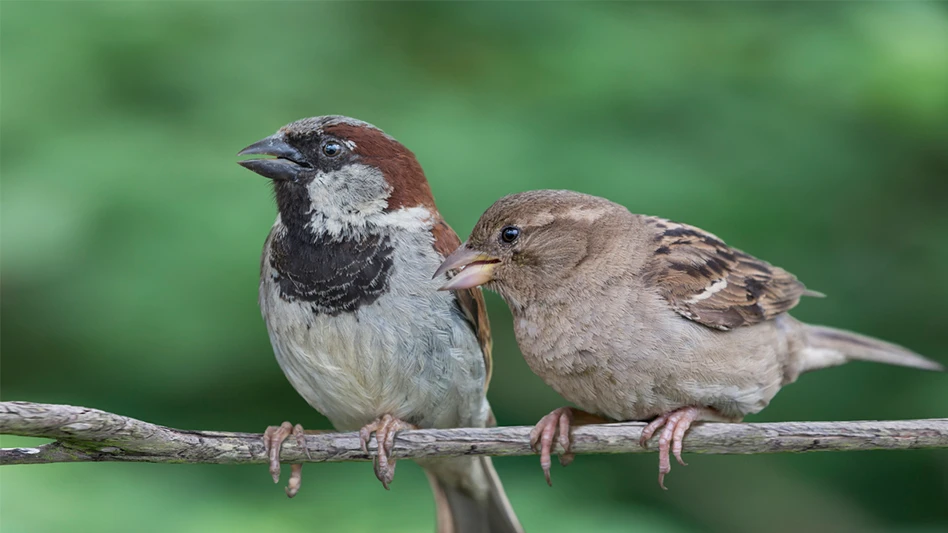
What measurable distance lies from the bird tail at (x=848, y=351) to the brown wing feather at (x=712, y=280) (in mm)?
146

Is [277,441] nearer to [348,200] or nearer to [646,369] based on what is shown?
[348,200]

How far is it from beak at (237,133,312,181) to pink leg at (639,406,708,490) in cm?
101

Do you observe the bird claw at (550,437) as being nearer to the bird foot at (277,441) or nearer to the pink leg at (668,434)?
the pink leg at (668,434)

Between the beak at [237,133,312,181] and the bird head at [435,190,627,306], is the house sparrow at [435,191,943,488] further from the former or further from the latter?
the beak at [237,133,312,181]

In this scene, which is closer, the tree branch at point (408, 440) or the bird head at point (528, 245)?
the tree branch at point (408, 440)

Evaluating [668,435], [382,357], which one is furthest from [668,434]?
[382,357]

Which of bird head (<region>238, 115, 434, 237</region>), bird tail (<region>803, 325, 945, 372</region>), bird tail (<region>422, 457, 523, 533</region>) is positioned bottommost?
bird tail (<region>422, 457, 523, 533</region>)

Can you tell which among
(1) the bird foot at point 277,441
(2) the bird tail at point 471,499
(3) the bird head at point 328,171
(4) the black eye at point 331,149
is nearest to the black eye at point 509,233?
(3) the bird head at point 328,171

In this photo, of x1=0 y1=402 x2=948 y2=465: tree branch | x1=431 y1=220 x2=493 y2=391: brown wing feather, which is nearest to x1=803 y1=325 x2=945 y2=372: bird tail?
x1=0 y1=402 x2=948 y2=465: tree branch

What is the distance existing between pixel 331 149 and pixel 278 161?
13cm

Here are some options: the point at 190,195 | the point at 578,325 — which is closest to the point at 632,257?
the point at 578,325

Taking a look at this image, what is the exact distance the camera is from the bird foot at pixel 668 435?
90.8 inches

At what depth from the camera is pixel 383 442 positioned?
244cm

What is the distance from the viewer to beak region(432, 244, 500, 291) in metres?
2.39
